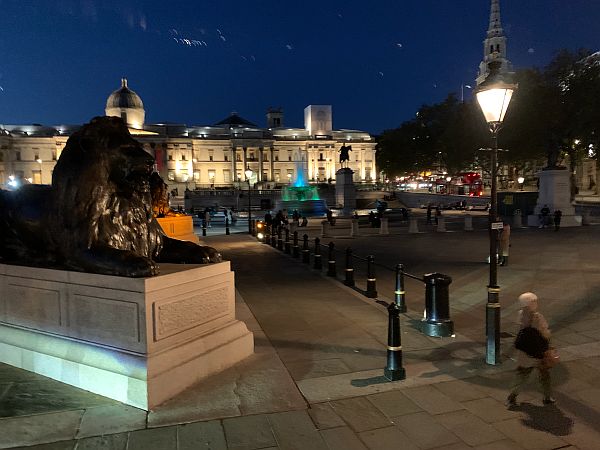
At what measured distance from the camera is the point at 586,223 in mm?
28984

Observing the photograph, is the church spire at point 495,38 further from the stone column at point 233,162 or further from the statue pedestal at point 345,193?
the statue pedestal at point 345,193

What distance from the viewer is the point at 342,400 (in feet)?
17.4

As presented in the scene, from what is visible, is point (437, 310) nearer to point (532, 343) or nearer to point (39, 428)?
point (532, 343)

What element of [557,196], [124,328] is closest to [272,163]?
[557,196]

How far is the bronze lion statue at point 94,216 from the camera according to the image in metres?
5.53

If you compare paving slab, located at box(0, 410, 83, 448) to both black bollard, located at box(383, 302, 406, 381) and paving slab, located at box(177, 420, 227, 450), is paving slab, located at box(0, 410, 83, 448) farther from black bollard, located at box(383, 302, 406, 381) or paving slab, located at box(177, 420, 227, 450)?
black bollard, located at box(383, 302, 406, 381)

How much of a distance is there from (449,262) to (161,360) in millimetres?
12587

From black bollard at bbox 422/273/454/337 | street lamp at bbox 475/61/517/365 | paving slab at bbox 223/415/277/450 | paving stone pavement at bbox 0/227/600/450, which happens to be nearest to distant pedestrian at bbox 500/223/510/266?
paving stone pavement at bbox 0/227/600/450

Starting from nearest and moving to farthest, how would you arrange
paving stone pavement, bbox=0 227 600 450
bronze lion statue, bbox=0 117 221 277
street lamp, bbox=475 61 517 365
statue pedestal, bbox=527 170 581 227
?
paving stone pavement, bbox=0 227 600 450, bronze lion statue, bbox=0 117 221 277, street lamp, bbox=475 61 517 365, statue pedestal, bbox=527 170 581 227

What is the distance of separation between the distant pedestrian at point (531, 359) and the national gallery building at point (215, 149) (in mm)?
100667

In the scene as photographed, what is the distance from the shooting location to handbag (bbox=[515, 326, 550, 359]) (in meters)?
5.16

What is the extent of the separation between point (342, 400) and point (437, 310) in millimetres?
3164

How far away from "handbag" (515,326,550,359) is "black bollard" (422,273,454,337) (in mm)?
2479

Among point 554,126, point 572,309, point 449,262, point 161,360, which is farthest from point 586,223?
point 161,360
